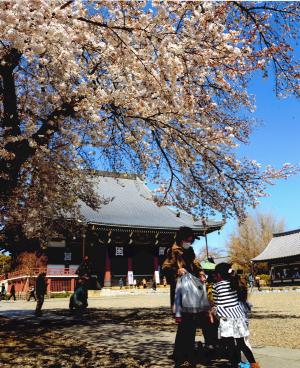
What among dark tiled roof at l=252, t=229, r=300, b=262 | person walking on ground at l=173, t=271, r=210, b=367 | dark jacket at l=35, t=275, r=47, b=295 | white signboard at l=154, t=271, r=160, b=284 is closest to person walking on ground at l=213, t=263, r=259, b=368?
person walking on ground at l=173, t=271, r=210, b=367

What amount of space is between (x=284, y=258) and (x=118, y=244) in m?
17.6

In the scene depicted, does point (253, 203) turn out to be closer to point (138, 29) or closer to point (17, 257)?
point (138, 29)

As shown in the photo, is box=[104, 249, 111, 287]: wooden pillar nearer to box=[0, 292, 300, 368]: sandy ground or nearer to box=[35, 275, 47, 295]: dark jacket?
box=[35, 275, 47, 295]: dark jacket

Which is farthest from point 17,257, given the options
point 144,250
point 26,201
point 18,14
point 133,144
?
point 18,14

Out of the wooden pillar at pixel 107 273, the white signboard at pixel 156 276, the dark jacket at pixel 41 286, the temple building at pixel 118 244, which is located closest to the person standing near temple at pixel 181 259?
the dark jacket at pixel 41 286

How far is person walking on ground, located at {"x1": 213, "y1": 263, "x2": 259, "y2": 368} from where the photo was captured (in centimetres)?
417

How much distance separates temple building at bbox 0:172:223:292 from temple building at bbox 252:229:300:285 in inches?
396

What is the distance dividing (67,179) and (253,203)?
5619 mm

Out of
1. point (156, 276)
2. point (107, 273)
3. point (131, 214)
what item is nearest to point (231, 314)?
point (107, 273)

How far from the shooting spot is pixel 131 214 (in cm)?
3253

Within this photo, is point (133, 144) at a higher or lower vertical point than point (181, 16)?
lower

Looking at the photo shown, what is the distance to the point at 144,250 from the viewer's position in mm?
32750

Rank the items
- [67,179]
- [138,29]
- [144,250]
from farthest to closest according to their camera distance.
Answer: [144,250] → [67,179] → [138,29]

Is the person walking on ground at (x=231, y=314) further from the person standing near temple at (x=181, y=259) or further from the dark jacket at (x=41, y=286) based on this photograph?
the dark jacket at (x=41, y=286)
